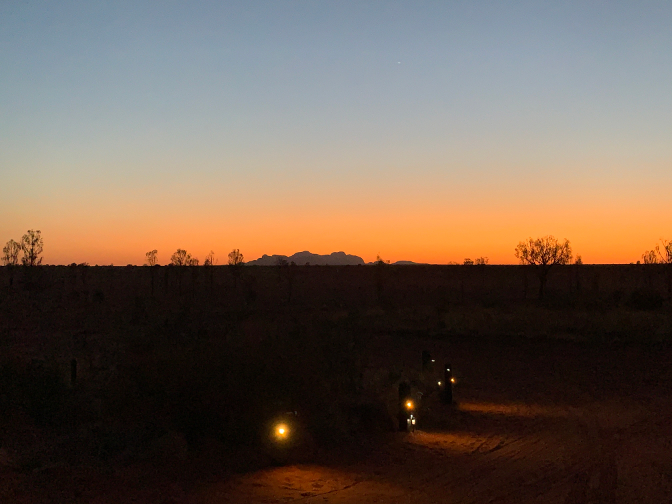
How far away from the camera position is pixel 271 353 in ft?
33.3

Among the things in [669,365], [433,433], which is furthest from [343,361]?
[669,365]

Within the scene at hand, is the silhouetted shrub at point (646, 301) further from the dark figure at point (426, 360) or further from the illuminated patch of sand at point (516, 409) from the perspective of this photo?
the dark figure at point (426, 360)

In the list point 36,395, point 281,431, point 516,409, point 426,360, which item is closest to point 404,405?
point 281,431

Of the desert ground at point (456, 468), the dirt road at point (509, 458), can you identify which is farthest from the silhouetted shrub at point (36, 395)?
the dirt road at point (509, 458)

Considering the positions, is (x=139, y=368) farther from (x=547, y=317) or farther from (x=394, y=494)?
(x=547, y=317)

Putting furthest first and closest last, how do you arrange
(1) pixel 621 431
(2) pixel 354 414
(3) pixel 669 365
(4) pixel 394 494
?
1. (3) pixel 669 365
2. (1) pixel 621 431
3. (2) pixel 354 414
4. (4) pixel 394 494

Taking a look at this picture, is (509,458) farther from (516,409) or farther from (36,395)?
(36,395)

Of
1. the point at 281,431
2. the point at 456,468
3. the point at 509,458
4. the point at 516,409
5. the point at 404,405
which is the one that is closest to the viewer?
the point at 281,431

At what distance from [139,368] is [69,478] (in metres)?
2.32

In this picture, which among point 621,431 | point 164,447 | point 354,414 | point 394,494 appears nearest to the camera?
point 394,494

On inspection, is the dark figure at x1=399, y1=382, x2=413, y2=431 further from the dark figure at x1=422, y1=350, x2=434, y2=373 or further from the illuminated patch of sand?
the dark figure at x1=422, y1=350, x2=434, y2=373

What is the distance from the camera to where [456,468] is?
9367mm

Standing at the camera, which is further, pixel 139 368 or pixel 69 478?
pixel 139 368

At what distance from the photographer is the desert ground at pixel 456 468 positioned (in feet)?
24.6
